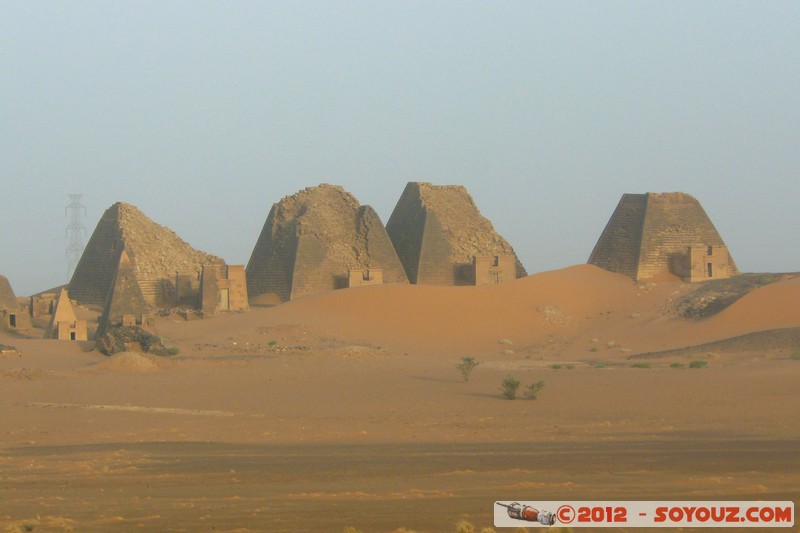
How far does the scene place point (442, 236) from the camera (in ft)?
154

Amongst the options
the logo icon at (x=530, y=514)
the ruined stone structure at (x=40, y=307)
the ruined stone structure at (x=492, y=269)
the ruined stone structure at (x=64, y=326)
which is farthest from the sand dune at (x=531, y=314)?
the logo icon at (x=530, y=514)

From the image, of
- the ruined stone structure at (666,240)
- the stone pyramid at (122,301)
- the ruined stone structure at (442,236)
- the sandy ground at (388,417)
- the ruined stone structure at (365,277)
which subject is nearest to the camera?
the sandy ground at (388,417)

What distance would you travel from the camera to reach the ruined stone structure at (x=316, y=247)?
44906mm

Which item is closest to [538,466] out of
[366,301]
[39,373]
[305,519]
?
[305,519]

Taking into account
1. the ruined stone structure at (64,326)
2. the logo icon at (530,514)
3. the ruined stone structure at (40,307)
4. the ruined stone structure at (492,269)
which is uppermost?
the ruined stone structure at (492,269)

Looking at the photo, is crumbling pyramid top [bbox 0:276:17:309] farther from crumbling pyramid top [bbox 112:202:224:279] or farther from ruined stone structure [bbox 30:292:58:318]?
crumbling pyramid top [bbox 112:202:224:279]

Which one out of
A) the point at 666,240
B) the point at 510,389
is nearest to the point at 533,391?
the point at 510,389

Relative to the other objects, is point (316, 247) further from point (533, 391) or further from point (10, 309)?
point (533, 391)

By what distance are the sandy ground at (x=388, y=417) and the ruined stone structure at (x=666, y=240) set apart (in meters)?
2.18

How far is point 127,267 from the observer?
37.2 metres

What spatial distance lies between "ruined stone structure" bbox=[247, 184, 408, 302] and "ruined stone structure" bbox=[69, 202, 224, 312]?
2.55 m

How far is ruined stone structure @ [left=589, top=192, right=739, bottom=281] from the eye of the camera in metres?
44.0

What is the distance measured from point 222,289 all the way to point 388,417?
23.4 meters

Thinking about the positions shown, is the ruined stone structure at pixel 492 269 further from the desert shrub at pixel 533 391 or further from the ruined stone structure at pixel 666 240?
the desert shrub at pixel 533 391
